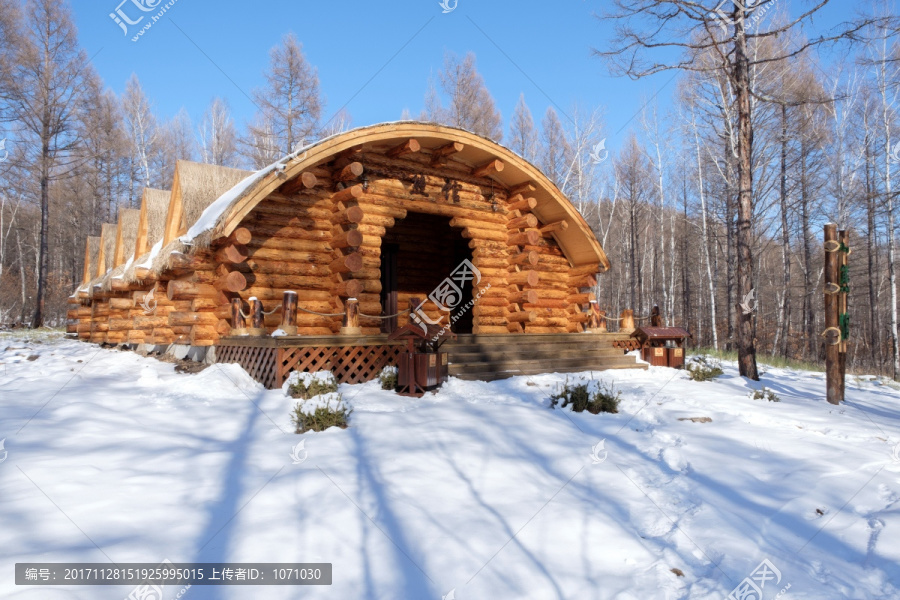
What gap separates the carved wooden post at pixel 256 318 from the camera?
28.4ft

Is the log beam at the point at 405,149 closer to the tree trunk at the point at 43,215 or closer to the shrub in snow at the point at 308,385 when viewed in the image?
the shrub in snow at the point at 308,385

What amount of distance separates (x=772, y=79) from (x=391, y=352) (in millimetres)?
18416

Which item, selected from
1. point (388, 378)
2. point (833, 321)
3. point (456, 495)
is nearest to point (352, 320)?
point (388, 378)

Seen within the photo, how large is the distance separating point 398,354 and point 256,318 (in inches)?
94.5

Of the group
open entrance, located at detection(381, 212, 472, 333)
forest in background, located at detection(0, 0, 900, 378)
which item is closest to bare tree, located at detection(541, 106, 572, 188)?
forest in background, located at detection(0, 0, 900, 378)

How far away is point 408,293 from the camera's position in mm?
15086

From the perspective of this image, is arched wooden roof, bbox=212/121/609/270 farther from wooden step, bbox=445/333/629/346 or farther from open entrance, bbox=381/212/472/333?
open entrance, bbox=381/212/472/333

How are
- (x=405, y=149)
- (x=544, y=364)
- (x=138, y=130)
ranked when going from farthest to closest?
(x=138, y=130) → (x=405, y=149) → (x=544, y=364)

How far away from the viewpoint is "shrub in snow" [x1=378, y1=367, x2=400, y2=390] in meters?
8.06

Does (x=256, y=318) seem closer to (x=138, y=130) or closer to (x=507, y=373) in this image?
(x=507, y=373)

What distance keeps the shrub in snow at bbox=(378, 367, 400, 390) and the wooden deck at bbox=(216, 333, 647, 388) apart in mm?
390

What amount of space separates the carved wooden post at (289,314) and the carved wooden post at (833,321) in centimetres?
805

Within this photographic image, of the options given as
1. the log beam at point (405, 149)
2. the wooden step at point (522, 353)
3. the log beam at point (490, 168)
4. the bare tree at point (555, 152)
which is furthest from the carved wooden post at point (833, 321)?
the bare tree at point (555, 152)

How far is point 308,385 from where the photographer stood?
7289 mm
